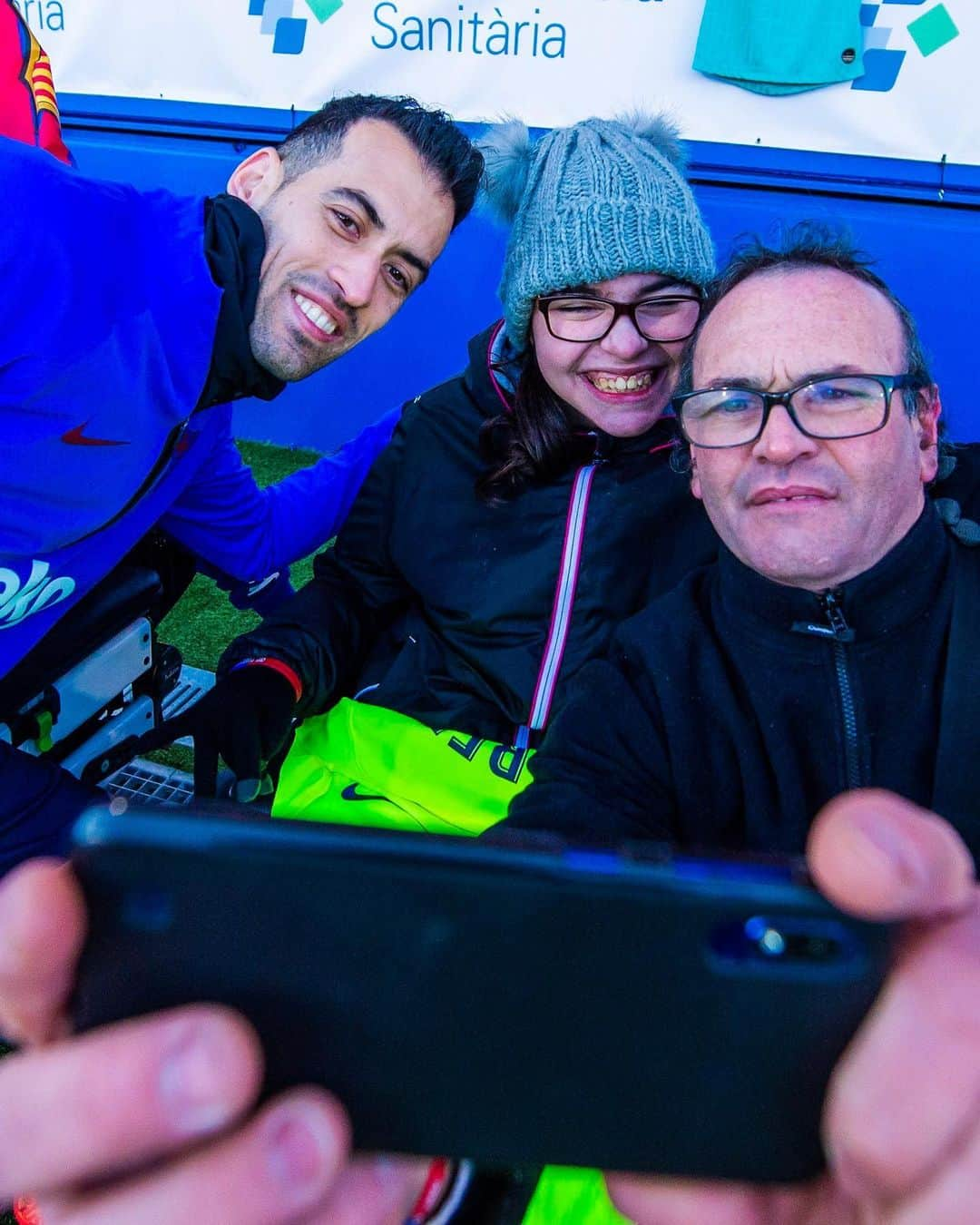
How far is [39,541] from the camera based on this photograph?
4.43 feet

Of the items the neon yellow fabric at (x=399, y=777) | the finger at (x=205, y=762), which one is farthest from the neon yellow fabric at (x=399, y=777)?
the finger at (x=205, y=762)

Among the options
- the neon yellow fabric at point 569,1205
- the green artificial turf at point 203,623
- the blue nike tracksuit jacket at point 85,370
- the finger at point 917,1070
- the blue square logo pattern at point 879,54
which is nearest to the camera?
the finger at point 917,1070

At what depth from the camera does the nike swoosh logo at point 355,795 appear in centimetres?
138

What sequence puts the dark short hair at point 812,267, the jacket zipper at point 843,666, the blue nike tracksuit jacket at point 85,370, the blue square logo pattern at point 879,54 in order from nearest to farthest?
the jacket zipper at point 843,666
the dark short hair at point 812,267
the blue nike tracksuit jacket at point 85,370
the blue square logo pattern at point 879,54

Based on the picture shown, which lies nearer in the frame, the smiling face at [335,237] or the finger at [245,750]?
the finger at [245,750]

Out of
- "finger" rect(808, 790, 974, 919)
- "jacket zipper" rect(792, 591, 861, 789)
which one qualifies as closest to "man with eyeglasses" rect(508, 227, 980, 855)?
"jacket zipper" rect(792, 591, 861, 789)

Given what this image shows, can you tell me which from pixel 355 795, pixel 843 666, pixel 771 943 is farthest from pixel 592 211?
pixel 771 943

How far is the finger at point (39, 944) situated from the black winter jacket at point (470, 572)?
97 centimetres

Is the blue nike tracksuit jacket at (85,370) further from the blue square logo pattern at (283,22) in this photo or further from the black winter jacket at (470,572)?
the blue square logo pattern at (283,22)

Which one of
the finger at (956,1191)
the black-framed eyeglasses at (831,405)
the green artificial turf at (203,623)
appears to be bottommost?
the green artificial turf at (203,623)

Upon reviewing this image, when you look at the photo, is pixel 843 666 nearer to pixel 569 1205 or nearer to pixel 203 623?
pixel 569 1205

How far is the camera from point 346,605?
5.45 feet

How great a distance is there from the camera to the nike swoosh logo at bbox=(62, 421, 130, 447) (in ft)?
4.32

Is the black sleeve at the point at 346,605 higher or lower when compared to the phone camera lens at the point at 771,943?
lower
